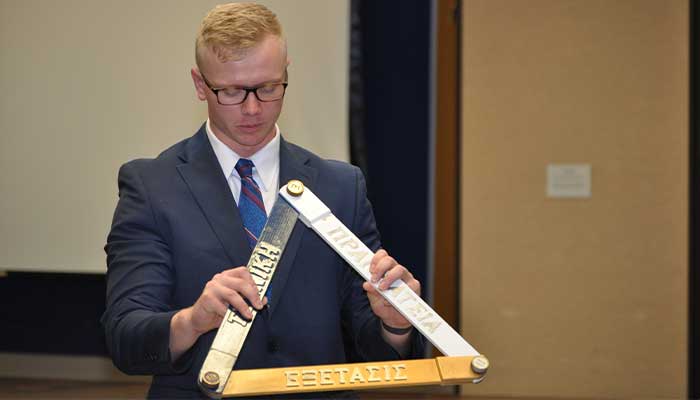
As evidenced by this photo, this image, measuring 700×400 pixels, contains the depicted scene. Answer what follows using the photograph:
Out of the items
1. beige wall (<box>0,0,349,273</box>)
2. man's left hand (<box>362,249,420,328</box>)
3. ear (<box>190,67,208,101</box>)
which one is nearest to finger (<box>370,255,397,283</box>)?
man's left hand (<box>362,249,420,328</box>)

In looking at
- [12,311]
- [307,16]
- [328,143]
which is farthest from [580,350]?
[12,311]

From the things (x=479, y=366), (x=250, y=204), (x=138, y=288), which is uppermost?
(x=250, y=204)

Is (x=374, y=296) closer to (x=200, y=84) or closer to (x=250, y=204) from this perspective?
(x=250, y=204)

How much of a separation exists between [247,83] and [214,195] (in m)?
0.24

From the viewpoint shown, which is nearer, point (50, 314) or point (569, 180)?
point (569, 180)

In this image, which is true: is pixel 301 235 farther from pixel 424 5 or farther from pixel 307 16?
pixel 424 5

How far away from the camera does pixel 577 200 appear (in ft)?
15.0

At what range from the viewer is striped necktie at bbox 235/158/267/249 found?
1.79m

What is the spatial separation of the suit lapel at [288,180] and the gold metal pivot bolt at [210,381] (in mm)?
325

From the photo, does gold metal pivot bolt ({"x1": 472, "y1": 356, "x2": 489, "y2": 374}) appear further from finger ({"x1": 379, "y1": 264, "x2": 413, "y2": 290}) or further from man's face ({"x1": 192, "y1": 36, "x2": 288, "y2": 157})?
man's face ({"x1": 192, "y1": 36, "x2": 288, "y2": 157})

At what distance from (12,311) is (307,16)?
2.35m

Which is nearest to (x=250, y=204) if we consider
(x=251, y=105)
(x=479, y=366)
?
(x=251, y=105)

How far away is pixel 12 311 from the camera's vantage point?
4.92 metres

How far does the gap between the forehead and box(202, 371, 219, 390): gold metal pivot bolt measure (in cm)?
58
